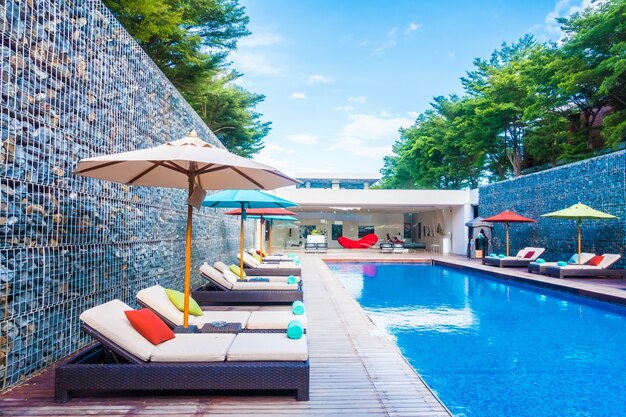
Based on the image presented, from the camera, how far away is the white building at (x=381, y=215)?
21.6 m

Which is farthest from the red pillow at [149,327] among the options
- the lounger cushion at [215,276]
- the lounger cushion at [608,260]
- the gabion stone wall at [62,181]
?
the lounger cushion at [608,260]

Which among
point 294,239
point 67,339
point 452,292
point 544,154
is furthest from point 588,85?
point 67,339

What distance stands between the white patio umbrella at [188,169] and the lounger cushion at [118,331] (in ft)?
2.41

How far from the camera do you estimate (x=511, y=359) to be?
506 cm

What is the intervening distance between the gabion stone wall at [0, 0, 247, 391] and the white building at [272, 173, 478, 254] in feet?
47.8

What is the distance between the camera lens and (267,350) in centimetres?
327

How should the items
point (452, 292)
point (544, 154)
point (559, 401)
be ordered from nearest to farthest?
point (559, 401) → point (452, 292) → point (544, 154)

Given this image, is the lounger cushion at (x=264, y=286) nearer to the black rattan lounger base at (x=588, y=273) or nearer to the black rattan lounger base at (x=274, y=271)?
the black rattan lounger base at (x=274, y=271)

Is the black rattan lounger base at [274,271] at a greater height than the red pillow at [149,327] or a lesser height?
lesser

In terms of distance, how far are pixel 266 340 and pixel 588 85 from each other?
1986 centimetres

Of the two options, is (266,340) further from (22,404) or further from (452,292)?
(452,292)

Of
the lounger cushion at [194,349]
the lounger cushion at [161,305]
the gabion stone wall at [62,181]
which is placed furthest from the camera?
the lounger cushion at [161,305]

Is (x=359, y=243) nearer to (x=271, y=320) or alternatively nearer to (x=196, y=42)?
(x=196, y=42)

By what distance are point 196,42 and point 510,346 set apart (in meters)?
15.4
